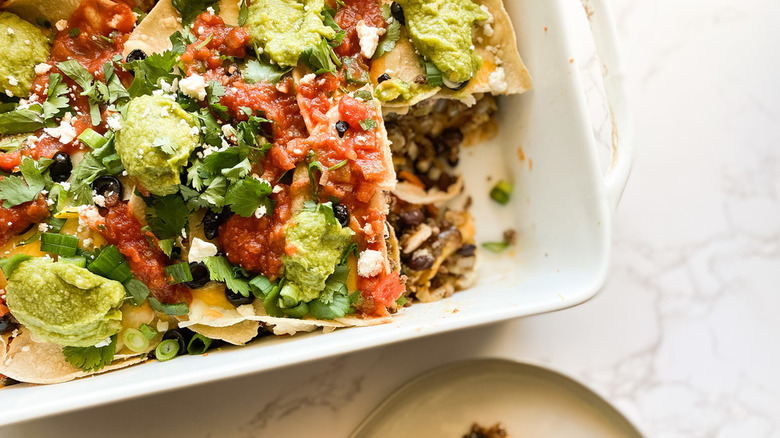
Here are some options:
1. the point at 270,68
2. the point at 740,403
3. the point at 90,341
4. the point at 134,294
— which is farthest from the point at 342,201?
the point at 740,403

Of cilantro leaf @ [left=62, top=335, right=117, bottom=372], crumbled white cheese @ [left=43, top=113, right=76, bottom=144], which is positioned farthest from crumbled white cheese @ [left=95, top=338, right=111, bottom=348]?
crumbled white cheese @ [left=43, top=113, right=76, bottom=144]

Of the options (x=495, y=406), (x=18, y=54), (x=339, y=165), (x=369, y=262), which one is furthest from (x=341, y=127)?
(x=495, y=406)

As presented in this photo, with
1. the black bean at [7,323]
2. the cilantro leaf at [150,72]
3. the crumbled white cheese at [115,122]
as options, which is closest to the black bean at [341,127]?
the cilantro leaf at [150,72]

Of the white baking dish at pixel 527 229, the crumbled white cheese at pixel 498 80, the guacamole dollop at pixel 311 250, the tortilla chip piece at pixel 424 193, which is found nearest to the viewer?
the white baking dish at pixel 527 229

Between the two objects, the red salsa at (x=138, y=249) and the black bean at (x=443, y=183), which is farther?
the black bean at (x=443, y=183)

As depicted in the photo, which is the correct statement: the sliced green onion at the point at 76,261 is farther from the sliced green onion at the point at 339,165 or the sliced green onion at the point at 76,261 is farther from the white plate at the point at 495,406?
the white plate at the point at 495,406

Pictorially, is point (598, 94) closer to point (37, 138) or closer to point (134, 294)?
point (134, 294)
